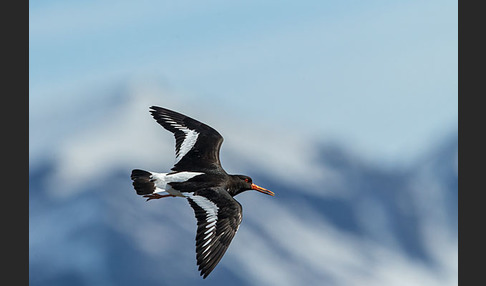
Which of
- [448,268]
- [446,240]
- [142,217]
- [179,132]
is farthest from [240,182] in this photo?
[446,240]

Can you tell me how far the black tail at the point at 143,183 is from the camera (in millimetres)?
19359

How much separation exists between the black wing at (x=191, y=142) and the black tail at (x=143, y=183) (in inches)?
28.1

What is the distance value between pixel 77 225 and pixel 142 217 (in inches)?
463

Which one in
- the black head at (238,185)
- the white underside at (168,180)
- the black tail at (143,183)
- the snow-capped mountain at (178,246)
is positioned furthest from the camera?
the snow-capped mountain at (178,246)

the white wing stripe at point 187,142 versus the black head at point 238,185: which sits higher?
the white wing stripe at point 187,142

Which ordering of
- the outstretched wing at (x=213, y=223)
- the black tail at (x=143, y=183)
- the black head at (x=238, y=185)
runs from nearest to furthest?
the outstretched wing at (x=213, y=223) < the black tail at (x=143, y=183) < the black head at (x=238, y=185)

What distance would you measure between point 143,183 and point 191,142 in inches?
71.9

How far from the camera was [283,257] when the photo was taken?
175 m

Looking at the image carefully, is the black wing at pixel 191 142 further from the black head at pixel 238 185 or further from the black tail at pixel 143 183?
the black tail at pixel 143 183

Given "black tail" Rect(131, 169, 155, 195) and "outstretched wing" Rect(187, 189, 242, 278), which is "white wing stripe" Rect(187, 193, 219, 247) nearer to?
"outstretched wing" Rect(187, 189, 242, 278)

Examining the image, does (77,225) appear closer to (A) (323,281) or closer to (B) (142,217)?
(B) (142,217)

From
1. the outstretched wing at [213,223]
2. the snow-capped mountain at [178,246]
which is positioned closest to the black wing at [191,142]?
the outstretched wing at [213,223]

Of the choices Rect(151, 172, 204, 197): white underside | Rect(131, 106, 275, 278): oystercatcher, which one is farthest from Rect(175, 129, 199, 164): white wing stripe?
Rect(151, 172, 204, 197): white underside

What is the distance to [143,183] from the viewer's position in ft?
63.8
